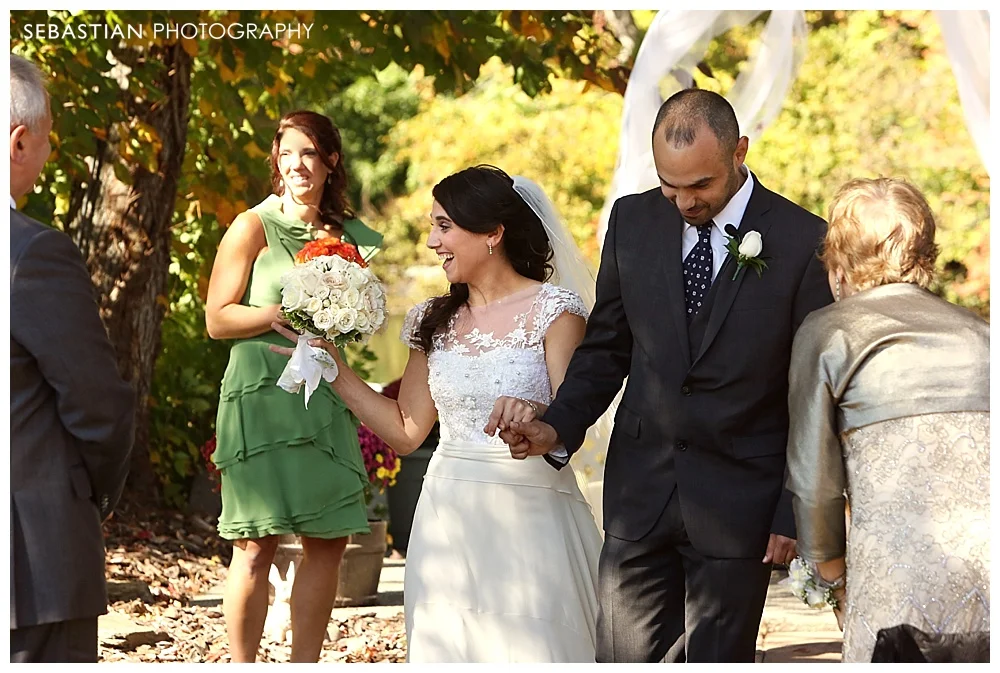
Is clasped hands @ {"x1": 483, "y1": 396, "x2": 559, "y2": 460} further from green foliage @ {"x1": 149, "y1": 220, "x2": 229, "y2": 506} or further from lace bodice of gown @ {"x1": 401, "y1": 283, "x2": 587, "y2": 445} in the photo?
green foliage @ {"x1": 149, "y1": 220, "x2": 229, "y2": 506}

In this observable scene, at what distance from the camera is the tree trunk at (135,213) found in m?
7.27

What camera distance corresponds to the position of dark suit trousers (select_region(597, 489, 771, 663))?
3.51 m

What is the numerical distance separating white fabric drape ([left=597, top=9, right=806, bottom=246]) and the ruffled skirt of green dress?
1664mm

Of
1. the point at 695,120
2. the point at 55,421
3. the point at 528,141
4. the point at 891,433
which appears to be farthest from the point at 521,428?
the point at 528,141

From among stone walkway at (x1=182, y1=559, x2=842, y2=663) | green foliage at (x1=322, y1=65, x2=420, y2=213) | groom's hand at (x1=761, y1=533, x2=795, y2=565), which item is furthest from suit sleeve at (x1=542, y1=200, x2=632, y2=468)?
green foliage at (x1=322, y1=65, x2=420, y2=213)

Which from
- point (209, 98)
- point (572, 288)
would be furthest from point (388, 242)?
point (572, 288)

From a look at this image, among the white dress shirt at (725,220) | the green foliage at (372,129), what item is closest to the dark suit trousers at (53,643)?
the white dress shirt at (725,220)

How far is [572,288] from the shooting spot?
448 cm

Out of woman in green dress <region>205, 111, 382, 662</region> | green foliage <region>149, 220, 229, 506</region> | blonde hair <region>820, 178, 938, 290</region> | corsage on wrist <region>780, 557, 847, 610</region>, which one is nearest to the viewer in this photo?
blonde hair <region>820, 178, 938, 290</region>

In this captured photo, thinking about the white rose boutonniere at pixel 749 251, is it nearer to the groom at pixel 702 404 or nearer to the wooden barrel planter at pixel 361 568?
the groom at pixel 702 404

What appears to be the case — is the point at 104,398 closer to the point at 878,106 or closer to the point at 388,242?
the point at 878,106

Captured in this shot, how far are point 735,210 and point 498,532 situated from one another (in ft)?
4.07

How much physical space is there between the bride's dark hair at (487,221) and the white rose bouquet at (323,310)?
0.80 ft

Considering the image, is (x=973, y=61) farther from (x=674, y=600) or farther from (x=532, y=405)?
(x=674, y=600)
